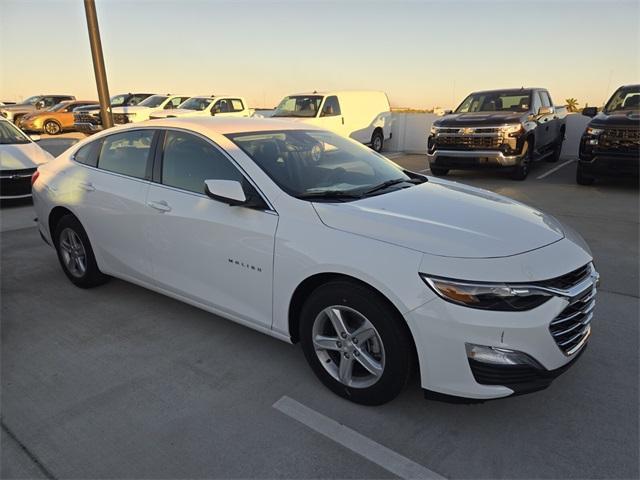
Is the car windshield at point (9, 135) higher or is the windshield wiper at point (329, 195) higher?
the windshield wiper at point (329, 195)

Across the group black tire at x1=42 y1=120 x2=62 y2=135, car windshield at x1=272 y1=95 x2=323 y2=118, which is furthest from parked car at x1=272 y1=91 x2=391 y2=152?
black tire at x1=42 y1=120 x2=62 y2=135

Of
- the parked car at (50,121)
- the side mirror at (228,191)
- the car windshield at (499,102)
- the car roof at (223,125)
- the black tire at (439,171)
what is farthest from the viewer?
the parked car at (50,121)

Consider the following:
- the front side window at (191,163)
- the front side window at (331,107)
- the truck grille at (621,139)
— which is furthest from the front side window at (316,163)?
the front side window at (331,107)

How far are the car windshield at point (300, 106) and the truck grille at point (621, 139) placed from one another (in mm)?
7599

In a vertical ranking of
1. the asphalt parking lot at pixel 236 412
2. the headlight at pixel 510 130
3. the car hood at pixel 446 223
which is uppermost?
the car hood at pixel 446 223

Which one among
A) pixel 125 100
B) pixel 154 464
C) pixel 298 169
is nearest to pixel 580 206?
pixel 298 169

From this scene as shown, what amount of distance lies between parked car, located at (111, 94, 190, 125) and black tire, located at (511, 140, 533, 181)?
38.5 ft

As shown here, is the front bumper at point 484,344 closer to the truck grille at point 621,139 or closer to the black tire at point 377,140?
the truck grille at point 621,139

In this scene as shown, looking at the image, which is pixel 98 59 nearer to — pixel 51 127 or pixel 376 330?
pixel 376 330

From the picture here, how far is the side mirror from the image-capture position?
2835 mm

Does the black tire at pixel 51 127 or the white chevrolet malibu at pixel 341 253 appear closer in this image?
the white chevrolet malibu at pixel 341 253

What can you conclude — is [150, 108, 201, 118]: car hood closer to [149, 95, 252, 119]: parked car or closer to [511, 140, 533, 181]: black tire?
[149, 95, 252, 119]: parked car

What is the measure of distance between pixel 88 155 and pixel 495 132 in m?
7.86

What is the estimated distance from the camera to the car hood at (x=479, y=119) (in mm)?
9461
